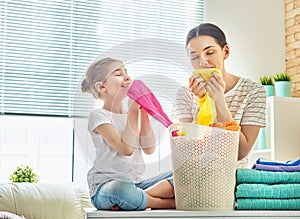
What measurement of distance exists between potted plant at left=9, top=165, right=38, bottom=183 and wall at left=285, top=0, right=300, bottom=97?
70.3 inches

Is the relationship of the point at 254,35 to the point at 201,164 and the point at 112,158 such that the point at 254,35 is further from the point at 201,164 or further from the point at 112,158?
the point at 112,158

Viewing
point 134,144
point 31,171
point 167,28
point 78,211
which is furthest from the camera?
point 167,28

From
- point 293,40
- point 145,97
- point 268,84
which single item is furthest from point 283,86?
point 145,97

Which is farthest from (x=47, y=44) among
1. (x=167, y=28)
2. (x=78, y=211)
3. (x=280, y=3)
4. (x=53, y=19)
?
(x=280, y=3)

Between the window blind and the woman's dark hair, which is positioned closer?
the woman's dark hair

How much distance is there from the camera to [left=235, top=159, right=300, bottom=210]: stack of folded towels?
4.50ft

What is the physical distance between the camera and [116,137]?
1.24 metres

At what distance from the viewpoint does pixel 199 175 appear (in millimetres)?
1296

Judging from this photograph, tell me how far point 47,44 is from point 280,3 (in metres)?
1.66

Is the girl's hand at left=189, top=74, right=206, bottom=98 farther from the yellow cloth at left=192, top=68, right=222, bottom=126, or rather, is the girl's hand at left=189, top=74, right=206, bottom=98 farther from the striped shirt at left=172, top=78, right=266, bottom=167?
the striped shirt at left=172, top=78, right=266, bottom=167

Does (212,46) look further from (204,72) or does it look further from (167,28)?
(167,28)

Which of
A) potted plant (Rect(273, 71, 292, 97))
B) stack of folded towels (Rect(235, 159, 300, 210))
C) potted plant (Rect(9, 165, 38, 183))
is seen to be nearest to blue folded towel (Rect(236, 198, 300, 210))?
stack of folded towels (Rect(235, 159, 300, 210))

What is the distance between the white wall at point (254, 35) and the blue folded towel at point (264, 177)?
226 centimetres

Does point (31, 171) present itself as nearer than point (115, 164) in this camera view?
No
